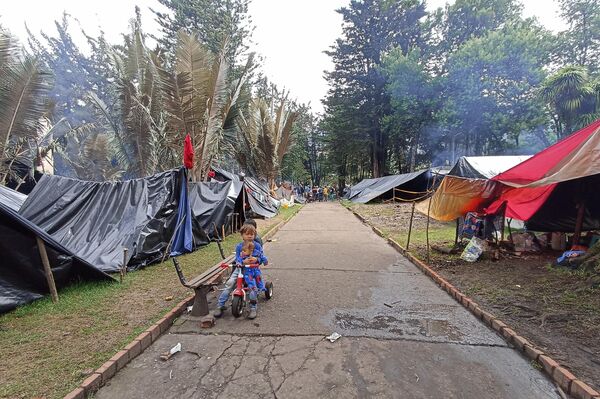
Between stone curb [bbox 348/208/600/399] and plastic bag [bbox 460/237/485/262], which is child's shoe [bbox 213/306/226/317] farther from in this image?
plastic bag [bbox 460/237/485/262]

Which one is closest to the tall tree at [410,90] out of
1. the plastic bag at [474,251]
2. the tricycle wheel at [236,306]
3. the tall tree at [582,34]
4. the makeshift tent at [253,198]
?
the tall tree at [582,34]

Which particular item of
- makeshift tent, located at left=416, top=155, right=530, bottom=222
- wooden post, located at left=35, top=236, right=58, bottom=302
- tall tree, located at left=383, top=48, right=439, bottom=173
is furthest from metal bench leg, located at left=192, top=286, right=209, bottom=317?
tall tree, located at left=383, top=48, right=439, bottom=173

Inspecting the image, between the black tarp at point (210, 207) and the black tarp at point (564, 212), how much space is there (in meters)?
8.73

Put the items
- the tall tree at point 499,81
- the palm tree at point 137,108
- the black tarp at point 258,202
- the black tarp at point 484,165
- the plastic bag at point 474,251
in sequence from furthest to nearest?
A: the tall tree at point 499,81
the black tarp at point 258,202
the black tarp at point 484,165
the palm tree at point 137,108
the plastic bag at point 474,251

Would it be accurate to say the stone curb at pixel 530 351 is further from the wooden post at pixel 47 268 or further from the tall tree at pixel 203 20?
the tall tree at pixel 203 20

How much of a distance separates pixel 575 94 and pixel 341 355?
20663 millimetres

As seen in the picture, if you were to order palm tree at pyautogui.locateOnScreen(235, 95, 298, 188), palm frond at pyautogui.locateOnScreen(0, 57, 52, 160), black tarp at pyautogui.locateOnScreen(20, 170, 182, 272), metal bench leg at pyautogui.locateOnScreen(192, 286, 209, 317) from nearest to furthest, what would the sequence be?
metal bench leg at pyautogui.locateOnScreen(192, 286, 209, 317) < black tarp at pyautogui.locateOnScreen(20, 170, 182, 272) < palm frond at pyautogui.locateOnScreen(0, 57, 52, 160) < palm tree at pyautogui.locateOnScreen(235, 95, 298, 188)

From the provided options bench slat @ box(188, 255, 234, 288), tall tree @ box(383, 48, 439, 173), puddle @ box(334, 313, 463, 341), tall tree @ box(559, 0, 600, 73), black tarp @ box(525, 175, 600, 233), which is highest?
tall tree @ box(559, 0, 600, 73)

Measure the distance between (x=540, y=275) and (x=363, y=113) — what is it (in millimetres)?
27518

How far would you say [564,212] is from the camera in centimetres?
788

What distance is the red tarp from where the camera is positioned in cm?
415

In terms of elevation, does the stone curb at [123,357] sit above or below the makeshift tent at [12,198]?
below

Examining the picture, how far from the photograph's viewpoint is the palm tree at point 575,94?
16062 mm

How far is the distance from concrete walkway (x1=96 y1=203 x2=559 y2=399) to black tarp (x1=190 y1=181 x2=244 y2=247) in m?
3.97
